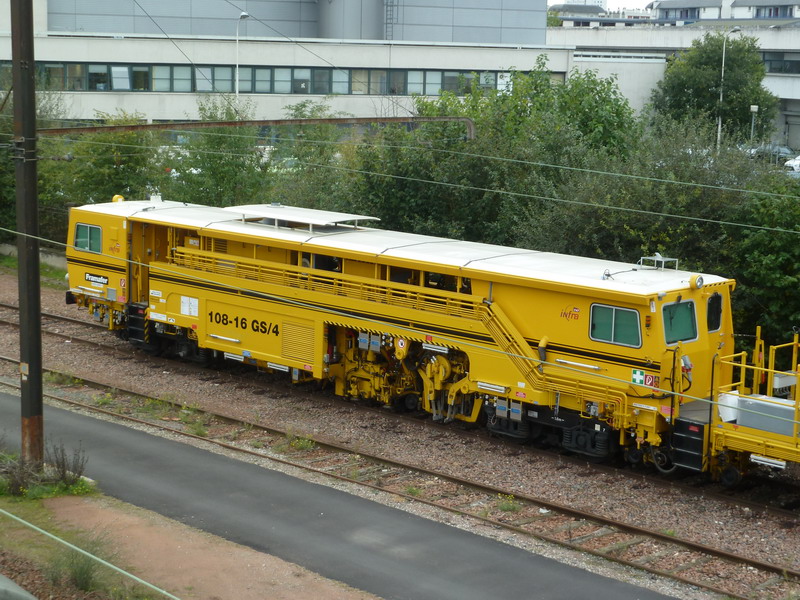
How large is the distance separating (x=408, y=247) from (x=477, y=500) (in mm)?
5677

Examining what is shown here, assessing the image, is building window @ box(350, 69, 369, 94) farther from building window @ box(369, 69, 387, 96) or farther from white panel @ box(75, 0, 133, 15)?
white panel @ box(75, 0, 133, 15)

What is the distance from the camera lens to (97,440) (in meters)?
17.4

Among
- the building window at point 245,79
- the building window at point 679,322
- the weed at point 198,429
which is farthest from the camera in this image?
the building window at point 245,79

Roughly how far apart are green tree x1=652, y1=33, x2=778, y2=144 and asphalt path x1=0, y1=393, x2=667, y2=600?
50571 millimetres

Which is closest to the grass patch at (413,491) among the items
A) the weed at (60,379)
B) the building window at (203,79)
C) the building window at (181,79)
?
the weed at (60,379)

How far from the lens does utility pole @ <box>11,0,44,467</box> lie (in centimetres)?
1384

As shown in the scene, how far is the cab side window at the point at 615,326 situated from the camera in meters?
15.8

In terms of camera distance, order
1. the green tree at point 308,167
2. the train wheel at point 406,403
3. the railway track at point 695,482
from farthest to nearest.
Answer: the green tree at point 308,167, the train wheel at point 406,403, the railway track at point 695,482

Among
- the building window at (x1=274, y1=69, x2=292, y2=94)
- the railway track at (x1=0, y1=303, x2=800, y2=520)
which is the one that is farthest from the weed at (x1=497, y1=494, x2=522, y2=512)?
the building window at (x1=274, y1=69, x2=292, y2=94)

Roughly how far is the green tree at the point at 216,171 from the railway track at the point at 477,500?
49.0 feet

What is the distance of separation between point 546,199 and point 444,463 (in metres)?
8.99

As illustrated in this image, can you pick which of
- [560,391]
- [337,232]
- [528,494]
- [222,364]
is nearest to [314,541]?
[528,494]

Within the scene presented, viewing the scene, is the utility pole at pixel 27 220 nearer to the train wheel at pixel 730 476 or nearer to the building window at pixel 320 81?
the train wheel at pixel 730 476

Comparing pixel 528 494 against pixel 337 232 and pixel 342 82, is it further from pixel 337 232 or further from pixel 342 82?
pixel 342 82
